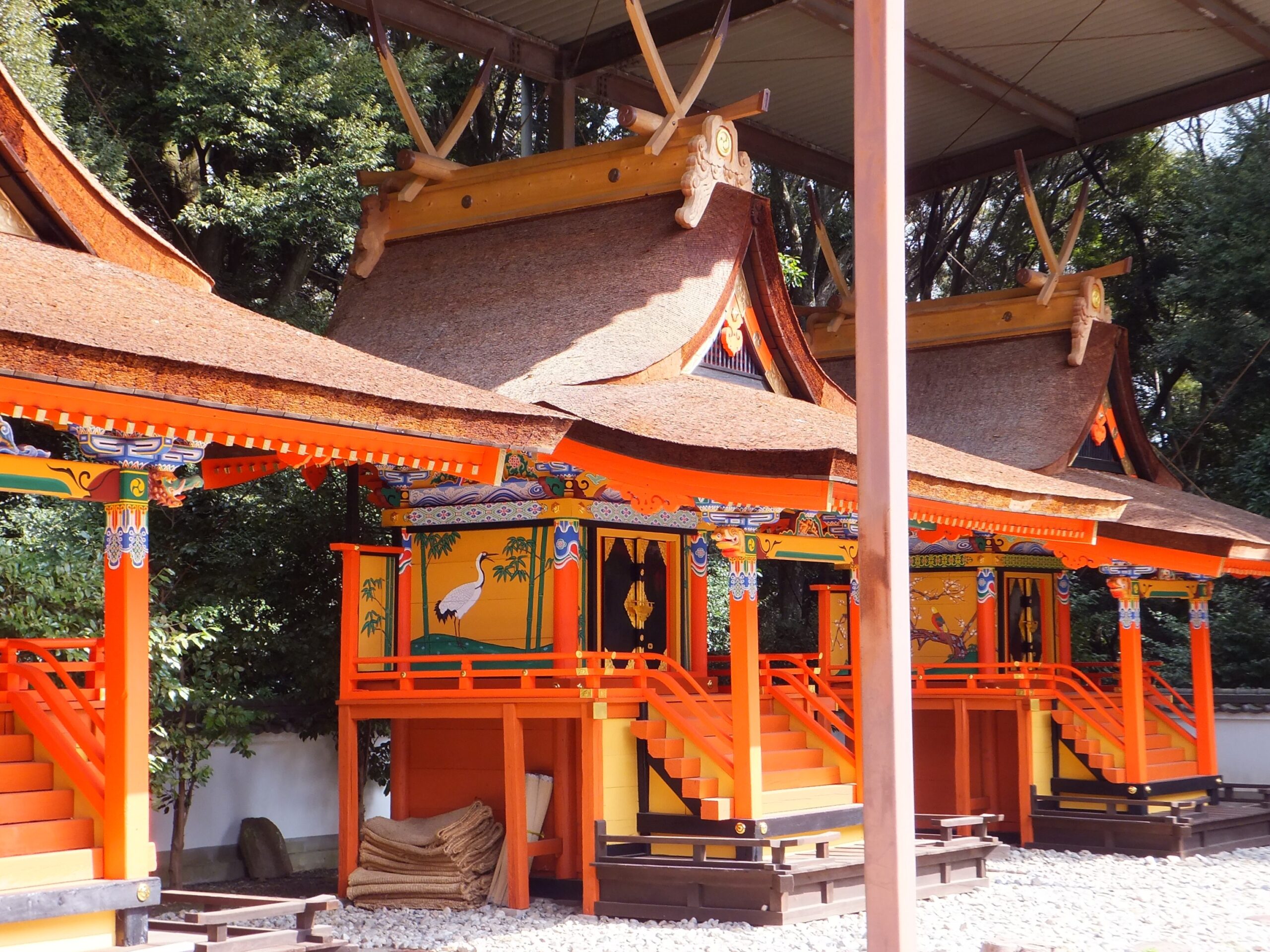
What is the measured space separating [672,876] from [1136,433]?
36.2 ft

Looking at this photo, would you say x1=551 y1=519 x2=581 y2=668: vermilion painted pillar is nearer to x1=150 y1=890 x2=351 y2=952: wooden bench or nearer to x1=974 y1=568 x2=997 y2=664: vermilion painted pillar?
x1=150 y1=890 x2=351 y2=952: wooden bench

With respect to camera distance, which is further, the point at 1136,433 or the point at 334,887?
the point at 1136,433

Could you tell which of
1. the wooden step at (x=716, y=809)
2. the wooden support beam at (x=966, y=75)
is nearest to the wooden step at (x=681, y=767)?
the wooden step at (x=716, y=809)

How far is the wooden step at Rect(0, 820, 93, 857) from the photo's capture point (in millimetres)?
6625

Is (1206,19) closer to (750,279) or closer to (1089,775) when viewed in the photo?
(750,279)

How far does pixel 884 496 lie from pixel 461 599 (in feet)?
25.6

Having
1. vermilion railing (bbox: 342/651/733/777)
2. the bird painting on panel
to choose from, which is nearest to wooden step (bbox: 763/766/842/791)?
vermilion railing (bbox: 342/651/733/777)

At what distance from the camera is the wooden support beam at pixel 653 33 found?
16578 millimetres

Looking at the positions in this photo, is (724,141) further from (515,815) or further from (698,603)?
(515,815)

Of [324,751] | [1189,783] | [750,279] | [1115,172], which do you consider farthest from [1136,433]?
[324,751]

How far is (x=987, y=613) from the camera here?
51.9 ft

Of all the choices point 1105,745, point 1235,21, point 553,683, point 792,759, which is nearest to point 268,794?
point 553,683

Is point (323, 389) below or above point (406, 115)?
below

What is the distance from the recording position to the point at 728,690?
13836mm
